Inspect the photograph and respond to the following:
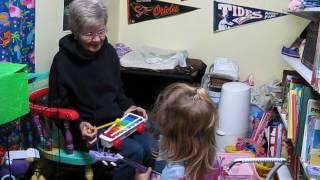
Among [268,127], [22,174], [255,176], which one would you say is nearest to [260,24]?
[268,127]

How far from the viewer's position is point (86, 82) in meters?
2.10

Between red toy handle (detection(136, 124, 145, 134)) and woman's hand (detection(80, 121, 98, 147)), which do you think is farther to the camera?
red toy handle (detection(136, 124, 145, 134))

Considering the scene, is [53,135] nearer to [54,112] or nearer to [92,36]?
[54,112]

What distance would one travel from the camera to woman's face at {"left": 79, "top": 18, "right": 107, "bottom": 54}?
2.02 m

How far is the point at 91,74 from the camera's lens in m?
2.14

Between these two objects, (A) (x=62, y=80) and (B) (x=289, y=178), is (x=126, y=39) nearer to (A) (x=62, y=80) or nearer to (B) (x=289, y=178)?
(A) (x=62, y=80)

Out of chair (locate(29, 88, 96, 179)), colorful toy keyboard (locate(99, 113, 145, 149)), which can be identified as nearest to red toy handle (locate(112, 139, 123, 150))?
colorful toy keyboard (locate(99, 113, 145, 149))

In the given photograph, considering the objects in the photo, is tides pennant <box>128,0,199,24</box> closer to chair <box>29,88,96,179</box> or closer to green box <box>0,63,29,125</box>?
chair <box>29,88,96,179</box>

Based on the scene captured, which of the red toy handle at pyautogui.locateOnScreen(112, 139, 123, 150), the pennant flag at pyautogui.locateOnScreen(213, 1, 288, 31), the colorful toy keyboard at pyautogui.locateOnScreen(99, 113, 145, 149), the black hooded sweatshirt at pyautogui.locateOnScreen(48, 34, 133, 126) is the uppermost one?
the pennant flag at pyautogui.locateOnScreen(213, 1, 288, 31)

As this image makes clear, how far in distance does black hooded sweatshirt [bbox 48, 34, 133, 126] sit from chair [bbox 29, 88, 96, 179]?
9 centimetres

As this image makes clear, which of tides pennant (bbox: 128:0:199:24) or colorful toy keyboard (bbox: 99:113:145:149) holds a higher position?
tides pennant (bbox: 128:0:199:24)

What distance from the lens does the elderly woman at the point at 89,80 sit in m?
1.99

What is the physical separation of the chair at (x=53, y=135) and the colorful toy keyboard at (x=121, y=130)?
13 cm

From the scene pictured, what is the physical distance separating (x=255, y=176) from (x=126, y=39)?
5.50 ft
